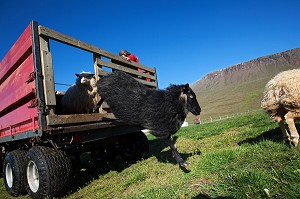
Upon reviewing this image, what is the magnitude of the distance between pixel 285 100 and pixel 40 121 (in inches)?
172

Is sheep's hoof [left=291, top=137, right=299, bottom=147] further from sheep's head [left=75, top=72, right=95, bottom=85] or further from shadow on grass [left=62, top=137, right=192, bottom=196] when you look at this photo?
sheep's head [left=75, top=72, right=95, bottom=85]

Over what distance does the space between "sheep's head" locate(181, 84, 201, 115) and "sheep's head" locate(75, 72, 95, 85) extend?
2.37m

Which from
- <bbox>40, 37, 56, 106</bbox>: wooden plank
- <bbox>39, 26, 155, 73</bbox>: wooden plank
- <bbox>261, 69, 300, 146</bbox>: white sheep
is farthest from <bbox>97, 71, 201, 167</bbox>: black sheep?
<bbox>261, 69, 300, 146</bbox>: white sheep

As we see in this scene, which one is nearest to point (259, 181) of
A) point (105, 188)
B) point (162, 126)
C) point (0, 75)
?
point (162, 126)

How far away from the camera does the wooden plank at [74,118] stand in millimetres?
4438

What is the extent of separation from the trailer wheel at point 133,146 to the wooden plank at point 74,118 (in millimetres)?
1376

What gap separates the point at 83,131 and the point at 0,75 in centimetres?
335

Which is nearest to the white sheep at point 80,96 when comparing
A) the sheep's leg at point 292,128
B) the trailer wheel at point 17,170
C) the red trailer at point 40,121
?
the red trailer at point 40,121

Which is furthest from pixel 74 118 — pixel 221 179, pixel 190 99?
pixel 221 179

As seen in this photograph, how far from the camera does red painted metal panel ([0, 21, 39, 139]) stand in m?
4.67

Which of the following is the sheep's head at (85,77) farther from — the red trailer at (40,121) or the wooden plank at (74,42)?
the wooden plank at (74,42)

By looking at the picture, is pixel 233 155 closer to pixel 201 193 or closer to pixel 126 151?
pixel 201 193

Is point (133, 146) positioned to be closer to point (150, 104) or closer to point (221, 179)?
point (150, 104)

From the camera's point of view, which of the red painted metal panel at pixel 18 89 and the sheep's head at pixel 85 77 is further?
the sheep's head at pixel 85 77
